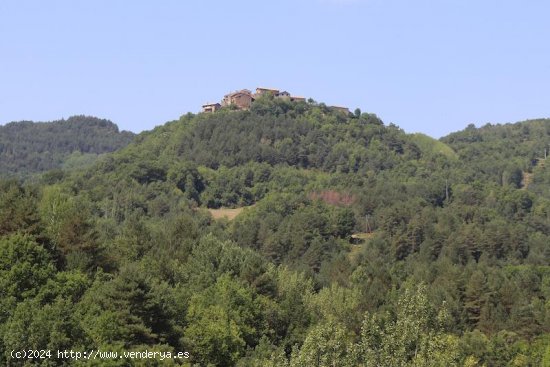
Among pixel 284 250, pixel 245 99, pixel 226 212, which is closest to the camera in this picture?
pixel 284 250

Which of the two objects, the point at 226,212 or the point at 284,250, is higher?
the point at 226,212

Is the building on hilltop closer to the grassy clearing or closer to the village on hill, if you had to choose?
the village on hill

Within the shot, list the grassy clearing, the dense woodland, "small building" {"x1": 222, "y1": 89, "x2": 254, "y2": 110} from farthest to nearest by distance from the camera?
"small building" {"x1": 222, "y1": 89, "x2": 254, "y2": 110}, the grassy clearing, the dense woodland

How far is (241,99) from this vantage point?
618 ft

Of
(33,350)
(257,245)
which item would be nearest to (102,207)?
(257,245)

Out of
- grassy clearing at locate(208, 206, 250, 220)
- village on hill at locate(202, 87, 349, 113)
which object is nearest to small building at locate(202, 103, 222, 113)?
village on hill at locate(202, 87, 349, 113)

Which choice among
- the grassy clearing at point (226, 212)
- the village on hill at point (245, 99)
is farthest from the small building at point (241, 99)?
the grassy clearing at point (226, 212)

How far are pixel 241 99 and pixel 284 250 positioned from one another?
266ft

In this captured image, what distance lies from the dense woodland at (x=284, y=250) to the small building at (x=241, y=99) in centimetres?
Result: 459

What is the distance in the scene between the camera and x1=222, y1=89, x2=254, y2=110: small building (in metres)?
187

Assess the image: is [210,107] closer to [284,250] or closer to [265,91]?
[265,91]

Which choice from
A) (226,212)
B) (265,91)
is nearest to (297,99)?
(265,91)

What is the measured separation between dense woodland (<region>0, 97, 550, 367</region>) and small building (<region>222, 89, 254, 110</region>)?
15.1ft

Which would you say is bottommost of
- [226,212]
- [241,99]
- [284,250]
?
[284,250]
